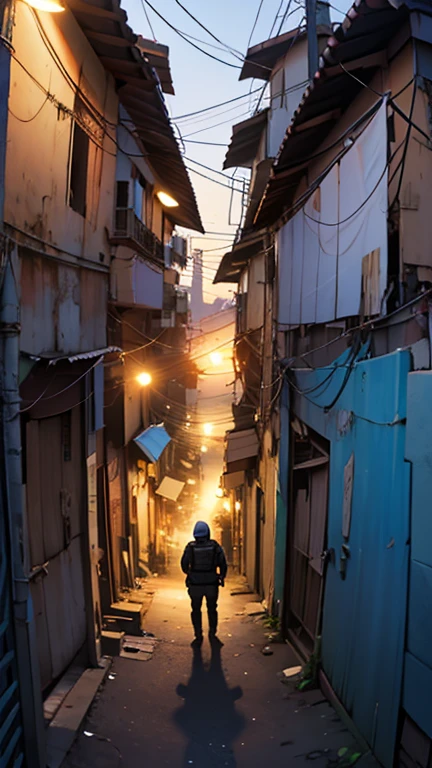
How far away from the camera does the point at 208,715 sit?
8.04 metres

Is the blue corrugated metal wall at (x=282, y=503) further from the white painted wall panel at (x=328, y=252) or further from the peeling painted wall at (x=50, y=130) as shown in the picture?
the peeling painted wall at (x=50, y=130)

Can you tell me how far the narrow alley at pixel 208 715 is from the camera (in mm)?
6695

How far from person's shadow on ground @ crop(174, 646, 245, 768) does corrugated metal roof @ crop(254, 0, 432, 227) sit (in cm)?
776

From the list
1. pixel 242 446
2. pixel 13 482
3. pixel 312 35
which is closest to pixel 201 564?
pixel 13 482

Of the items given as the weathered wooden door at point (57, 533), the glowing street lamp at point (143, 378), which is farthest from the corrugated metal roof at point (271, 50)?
the weathered wooden door at point (57, 533)

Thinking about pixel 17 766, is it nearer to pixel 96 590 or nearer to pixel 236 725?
pixel 236 725

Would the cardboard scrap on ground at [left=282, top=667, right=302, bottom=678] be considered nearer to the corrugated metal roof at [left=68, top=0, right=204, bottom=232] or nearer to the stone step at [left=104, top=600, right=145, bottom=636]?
the stone step at [left=104, top=600, right=145, bottom=636]

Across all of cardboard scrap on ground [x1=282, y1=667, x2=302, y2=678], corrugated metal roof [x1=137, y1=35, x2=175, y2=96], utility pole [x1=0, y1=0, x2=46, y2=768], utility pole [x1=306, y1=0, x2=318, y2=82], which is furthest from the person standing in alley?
corrugated metal roof [x1=137, y1=35, x2=175, y2=96]

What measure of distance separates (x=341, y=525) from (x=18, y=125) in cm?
568

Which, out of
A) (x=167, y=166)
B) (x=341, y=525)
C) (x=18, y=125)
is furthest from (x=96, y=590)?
(x=167, y=166)

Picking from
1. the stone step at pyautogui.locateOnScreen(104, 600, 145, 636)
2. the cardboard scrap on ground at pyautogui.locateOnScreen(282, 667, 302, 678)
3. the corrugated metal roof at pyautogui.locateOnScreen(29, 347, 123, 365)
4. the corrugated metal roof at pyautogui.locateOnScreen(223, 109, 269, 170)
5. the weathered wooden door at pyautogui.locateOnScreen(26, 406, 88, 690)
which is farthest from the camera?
the corrugated metal roof at pyautogui.locateOnScreen(223, 109, 269, 170)

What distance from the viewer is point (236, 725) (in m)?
7.73

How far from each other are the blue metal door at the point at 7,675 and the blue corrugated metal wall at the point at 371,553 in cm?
319

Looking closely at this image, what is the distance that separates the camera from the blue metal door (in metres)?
5.28
